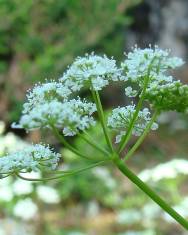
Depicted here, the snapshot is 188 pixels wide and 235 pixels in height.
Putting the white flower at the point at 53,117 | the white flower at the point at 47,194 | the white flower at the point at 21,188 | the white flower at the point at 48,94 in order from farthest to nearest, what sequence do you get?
the white flower at the point at 47,194 < the white flower at the point at 21,188 < the white flower at the point at 48,94 < the white flower at the point at 53,117

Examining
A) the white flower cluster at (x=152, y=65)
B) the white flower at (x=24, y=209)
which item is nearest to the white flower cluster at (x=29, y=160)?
the white flower cluster at (x=152, y=65)

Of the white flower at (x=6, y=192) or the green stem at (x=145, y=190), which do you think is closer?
the green stem at (x=145, y=190)

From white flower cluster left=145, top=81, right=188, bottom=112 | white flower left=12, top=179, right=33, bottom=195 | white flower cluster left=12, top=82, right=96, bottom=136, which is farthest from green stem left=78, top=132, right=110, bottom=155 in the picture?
white flower left=12, top=179, right=33, bottom=195

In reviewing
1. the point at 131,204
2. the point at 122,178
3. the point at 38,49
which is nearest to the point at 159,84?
the point at 131,204

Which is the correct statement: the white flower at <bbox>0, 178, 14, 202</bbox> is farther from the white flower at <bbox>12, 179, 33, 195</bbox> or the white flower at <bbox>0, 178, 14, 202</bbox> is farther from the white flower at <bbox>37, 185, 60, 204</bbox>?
the white flower at <bbox>37, 185, 60, 204</bbox>

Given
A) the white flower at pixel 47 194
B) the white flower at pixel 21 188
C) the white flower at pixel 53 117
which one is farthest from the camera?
the white flower at pixel 47 194

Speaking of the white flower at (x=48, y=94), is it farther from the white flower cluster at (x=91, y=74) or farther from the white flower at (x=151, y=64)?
the white flower at (x=151, y=64)
